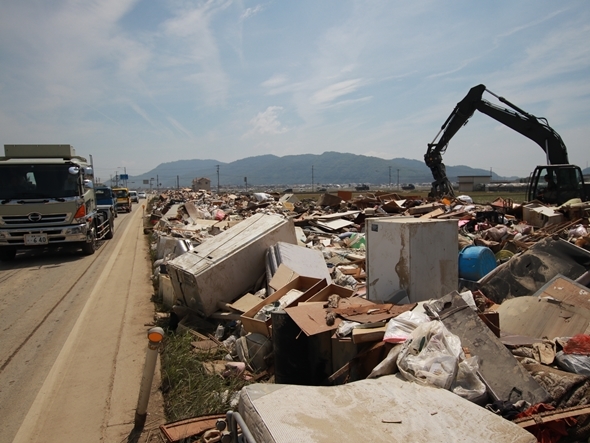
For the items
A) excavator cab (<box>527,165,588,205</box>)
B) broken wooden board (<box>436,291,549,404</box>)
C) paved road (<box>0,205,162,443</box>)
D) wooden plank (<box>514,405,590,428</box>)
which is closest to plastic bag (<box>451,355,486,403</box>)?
broken wooden board (<box>436,291,549,404</box>)

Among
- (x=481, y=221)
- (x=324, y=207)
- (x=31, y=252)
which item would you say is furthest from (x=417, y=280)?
(x=324, y=207)

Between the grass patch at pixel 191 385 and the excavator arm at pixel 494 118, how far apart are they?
17869 millimetres

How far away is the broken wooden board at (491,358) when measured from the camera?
3.18 meters

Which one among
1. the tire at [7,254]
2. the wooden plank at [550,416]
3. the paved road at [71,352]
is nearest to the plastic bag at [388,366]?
the wooden plank at [550,416]

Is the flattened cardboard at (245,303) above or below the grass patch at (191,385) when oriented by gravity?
above

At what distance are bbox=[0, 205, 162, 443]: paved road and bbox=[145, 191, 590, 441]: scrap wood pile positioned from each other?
0.84m

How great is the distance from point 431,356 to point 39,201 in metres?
11.4

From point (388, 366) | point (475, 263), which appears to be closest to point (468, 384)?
point (388, 366)

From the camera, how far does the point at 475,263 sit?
6699 mm

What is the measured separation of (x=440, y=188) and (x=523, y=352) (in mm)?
20206

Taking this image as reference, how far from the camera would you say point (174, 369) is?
15.5 ft

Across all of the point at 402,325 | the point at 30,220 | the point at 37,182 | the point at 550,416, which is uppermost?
the point at 37,182

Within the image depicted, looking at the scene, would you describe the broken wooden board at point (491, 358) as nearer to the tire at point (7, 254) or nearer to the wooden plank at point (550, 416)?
the wooden plank at point (550, 416)

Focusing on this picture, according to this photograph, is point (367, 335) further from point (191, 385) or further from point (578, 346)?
point (191, 385)
